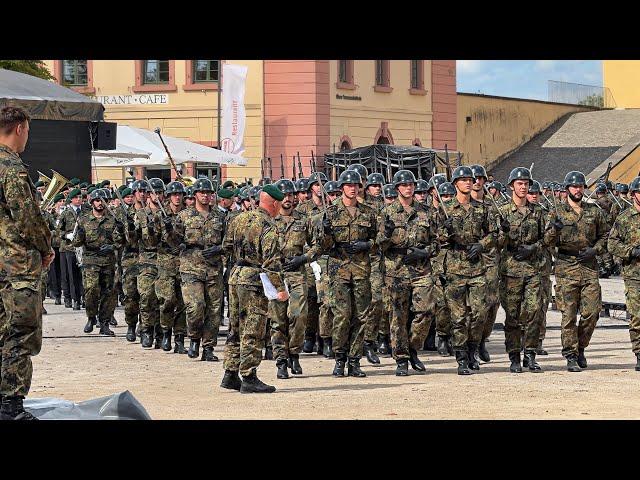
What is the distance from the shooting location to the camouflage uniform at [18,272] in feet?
34.3

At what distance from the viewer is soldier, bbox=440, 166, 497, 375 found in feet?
50.0

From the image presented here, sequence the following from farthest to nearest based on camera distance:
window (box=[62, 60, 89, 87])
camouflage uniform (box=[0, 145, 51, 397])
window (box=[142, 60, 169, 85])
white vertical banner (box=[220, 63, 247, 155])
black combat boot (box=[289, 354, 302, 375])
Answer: window (box=[62, 60, 89, 87]) → window (box=[142, 60, 169, 85]) → white vertical banner (box=[220, 63, 247, 155]) → black combat boot (box=[289, 354, 302, 375]) → camouflage uniform (box=[0, 145, 51, 397])

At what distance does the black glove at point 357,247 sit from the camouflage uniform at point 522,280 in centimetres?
158

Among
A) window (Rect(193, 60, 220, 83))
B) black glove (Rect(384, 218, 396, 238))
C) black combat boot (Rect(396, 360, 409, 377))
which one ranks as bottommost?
black combat boot (Rect(396, 360, 409, 377))

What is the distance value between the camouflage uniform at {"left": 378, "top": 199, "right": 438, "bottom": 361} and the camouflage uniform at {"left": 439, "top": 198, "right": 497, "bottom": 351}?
0.75 ft

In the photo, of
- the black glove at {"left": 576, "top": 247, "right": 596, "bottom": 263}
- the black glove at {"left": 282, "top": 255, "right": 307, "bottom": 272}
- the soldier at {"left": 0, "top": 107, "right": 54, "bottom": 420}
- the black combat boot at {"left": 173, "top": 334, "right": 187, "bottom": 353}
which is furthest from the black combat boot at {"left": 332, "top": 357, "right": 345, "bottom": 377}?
the soldier at {"left": 0, "top": 107, "right": 54, "bottom": 420}

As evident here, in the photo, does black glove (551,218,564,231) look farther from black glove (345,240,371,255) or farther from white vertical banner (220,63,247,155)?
white vertical banner (220,63,247,155)

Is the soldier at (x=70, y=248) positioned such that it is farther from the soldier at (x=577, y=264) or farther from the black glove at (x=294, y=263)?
the soldier at (x=577, y=264)

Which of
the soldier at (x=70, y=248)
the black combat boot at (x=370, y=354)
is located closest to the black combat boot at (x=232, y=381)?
the black combat boot at (x=370, y=354)

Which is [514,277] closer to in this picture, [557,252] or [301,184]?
[557,252]

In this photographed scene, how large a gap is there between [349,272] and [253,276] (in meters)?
1.72

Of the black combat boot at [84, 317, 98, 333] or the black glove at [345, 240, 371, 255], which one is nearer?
the black glove at [345, 240, 371, 255]
